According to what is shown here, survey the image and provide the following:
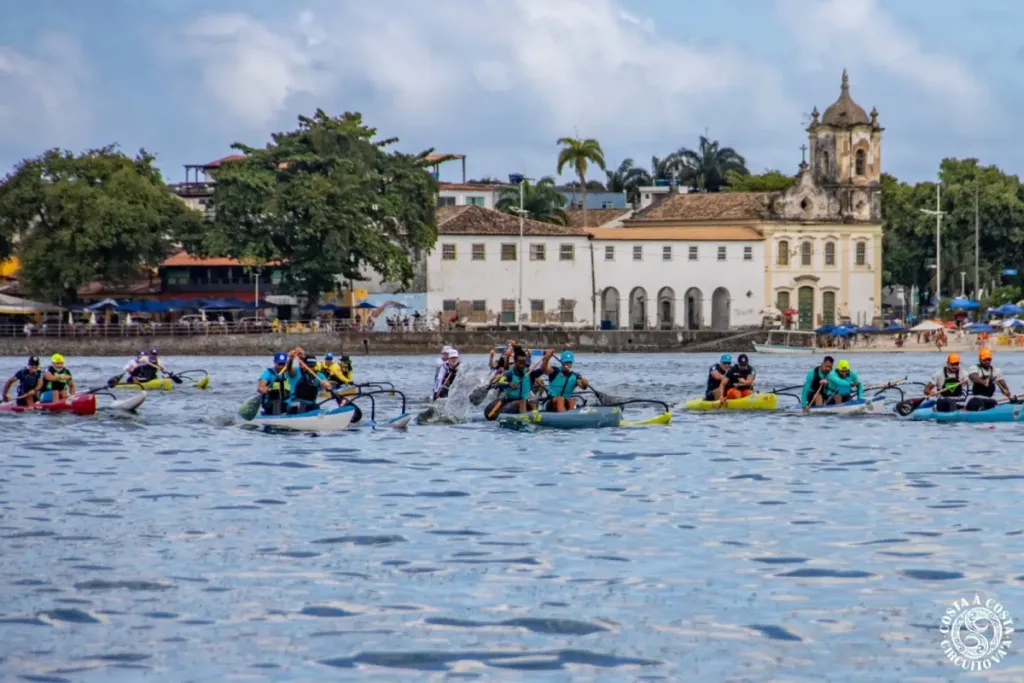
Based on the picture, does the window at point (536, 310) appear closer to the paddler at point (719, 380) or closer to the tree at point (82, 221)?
the tree at point (82, 221)

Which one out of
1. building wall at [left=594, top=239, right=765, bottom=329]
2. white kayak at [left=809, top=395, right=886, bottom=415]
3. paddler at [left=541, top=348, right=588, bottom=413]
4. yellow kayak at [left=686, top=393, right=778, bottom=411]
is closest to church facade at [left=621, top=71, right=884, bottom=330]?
building wall at [left=594, top=239, right=765, bottom=329]

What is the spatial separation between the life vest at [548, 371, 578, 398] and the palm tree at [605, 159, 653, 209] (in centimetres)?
12815

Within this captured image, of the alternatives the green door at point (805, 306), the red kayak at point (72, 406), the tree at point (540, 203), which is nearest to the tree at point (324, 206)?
the tree at point (540, 203)

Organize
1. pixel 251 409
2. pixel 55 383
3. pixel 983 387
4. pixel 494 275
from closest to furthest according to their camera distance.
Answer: pixel 983 387 → pixel 251 409 → pixel 55 383 → pixel 494 275

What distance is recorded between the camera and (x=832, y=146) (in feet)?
432

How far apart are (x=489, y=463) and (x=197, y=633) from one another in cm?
1575

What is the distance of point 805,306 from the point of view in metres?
128

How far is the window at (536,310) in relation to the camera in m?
116

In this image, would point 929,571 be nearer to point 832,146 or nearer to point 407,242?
point 407,242

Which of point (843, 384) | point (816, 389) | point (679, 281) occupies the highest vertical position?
point (679, 281)

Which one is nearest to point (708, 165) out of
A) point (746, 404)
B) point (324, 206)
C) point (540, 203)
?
point (540, 203)

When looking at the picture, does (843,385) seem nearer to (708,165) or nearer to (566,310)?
(566,310)

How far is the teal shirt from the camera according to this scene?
1625 inches

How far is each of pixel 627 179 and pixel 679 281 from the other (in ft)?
159
